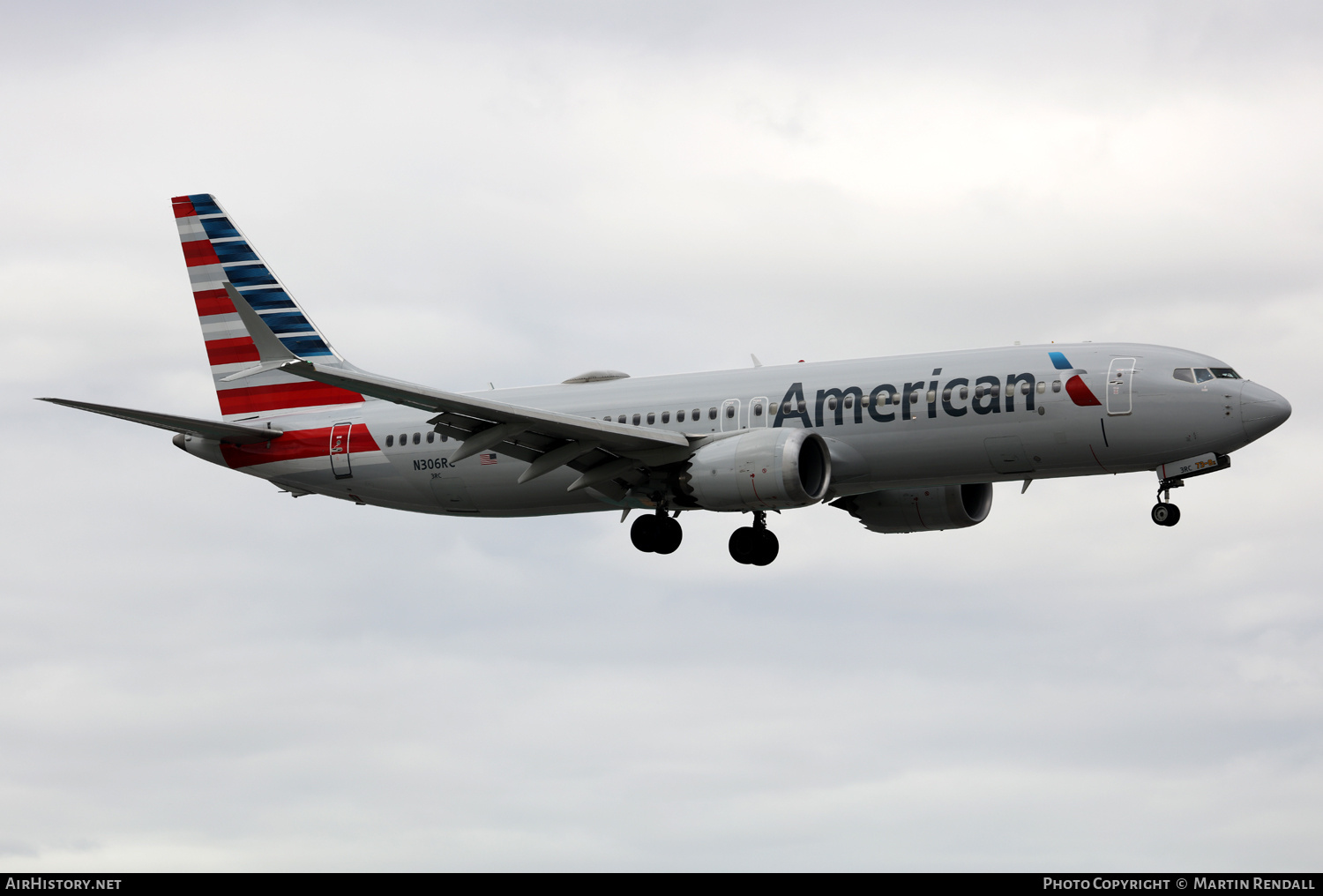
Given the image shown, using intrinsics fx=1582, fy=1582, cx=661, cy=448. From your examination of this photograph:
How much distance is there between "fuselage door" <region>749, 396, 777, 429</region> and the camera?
38531mm

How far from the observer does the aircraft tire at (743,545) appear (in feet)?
135

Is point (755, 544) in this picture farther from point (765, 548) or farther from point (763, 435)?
point (763, 435)

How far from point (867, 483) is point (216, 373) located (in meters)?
20.9

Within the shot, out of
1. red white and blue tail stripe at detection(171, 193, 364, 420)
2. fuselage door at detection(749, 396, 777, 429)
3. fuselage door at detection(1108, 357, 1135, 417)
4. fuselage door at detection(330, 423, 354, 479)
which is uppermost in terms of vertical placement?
red white and blue tail stripe at detection(171, 193, 364, 420)

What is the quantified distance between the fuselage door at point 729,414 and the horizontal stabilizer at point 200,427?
44.3ft

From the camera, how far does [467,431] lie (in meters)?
37.2

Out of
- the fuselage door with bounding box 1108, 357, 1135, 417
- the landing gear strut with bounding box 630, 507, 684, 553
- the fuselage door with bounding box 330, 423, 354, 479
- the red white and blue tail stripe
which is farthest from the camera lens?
the red white and blue tail stripe

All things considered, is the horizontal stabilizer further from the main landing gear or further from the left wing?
the main landing gear

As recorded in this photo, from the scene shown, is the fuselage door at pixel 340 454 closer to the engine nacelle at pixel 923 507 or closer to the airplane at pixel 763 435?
the airplane at pixel 763 435

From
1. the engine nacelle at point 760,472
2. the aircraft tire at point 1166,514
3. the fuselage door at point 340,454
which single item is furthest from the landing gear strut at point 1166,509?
the fuselage door at point 340,454

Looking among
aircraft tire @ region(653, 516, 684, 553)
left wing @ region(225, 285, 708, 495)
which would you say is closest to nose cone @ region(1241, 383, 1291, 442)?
left wing @ region(225, 285, 708, 495)

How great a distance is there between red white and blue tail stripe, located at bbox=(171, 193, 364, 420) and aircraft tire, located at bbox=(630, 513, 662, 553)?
11352mm

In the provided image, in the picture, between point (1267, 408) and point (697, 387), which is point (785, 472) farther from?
point (1267, 408)
